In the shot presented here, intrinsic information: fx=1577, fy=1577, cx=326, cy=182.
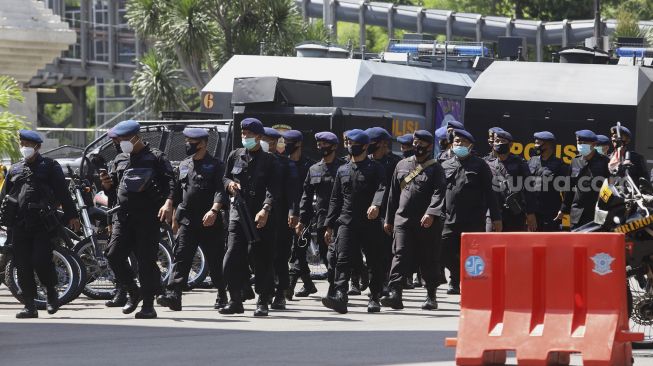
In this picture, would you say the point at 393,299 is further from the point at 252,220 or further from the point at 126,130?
the point at 126,130

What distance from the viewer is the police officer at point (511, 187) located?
1667 centimetres

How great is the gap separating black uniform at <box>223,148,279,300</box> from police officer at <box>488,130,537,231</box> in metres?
3.26

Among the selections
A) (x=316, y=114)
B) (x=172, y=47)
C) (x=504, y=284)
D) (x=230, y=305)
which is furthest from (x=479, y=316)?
(x=172, y=47)

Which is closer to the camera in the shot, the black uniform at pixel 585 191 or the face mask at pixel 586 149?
the black uniform at pixel 585 191

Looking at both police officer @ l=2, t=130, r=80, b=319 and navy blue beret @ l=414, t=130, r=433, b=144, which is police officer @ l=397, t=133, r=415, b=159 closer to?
navy blue beret @ l=414, t=130, r=433, b=144

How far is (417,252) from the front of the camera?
48.3 ft

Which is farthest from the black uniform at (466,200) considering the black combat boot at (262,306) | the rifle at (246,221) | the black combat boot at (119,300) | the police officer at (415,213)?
the black combat boot at (119,300)

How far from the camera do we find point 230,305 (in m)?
14.3

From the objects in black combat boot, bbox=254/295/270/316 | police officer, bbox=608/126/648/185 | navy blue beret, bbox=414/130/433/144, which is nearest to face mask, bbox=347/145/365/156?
navy blue beret, bbox=414/130/433/144

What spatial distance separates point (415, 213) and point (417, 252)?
42cm

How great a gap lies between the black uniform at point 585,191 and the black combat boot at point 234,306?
3.50m

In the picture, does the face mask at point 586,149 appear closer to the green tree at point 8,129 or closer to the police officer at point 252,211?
the police officer at point 252,211

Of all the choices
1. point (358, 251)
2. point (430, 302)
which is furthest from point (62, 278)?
point (430, 302)

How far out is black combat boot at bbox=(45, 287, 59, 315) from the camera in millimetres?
14008
